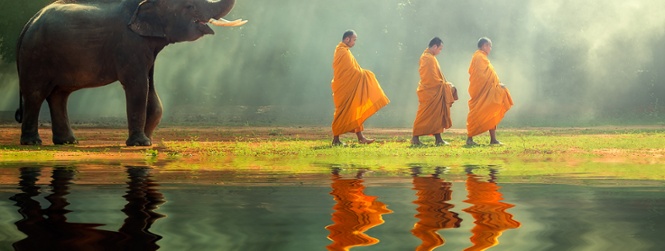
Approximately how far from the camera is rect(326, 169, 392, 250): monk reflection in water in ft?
17.1

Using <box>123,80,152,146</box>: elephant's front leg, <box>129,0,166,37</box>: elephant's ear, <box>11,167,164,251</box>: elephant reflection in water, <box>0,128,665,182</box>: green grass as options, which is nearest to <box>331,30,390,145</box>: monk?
<box>0,128,665,182</box>: green grass

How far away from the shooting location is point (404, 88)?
133 ft

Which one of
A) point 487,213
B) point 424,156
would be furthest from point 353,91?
point 487,213

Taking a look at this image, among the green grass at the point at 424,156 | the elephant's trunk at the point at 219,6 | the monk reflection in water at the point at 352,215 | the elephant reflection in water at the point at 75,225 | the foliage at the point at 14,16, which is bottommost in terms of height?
the elephant reflection in water at the point at 75,225

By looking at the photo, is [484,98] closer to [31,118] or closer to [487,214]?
[31,118]

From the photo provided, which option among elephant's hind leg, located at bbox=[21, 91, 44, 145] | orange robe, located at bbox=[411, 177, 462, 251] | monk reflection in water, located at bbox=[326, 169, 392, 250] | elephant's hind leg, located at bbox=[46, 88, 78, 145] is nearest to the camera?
monk reflection in water, located at bbox=[326, 169, 392, 250]

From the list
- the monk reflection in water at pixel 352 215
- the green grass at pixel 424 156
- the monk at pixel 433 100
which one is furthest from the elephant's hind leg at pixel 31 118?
the monk reflection in water at pixel 352 215

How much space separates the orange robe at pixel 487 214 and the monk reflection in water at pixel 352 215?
52 cm

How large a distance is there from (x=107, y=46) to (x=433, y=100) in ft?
16.5

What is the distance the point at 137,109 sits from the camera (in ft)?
53.3

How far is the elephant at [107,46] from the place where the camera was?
16.3m

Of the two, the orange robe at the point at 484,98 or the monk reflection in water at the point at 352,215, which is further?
the orange robe at the point at 484,98

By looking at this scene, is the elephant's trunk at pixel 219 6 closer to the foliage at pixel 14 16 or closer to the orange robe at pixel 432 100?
the orange robe at pixel 432 100

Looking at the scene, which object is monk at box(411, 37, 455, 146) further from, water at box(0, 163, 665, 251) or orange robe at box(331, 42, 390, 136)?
water at box(0, 163, 665, 251)
